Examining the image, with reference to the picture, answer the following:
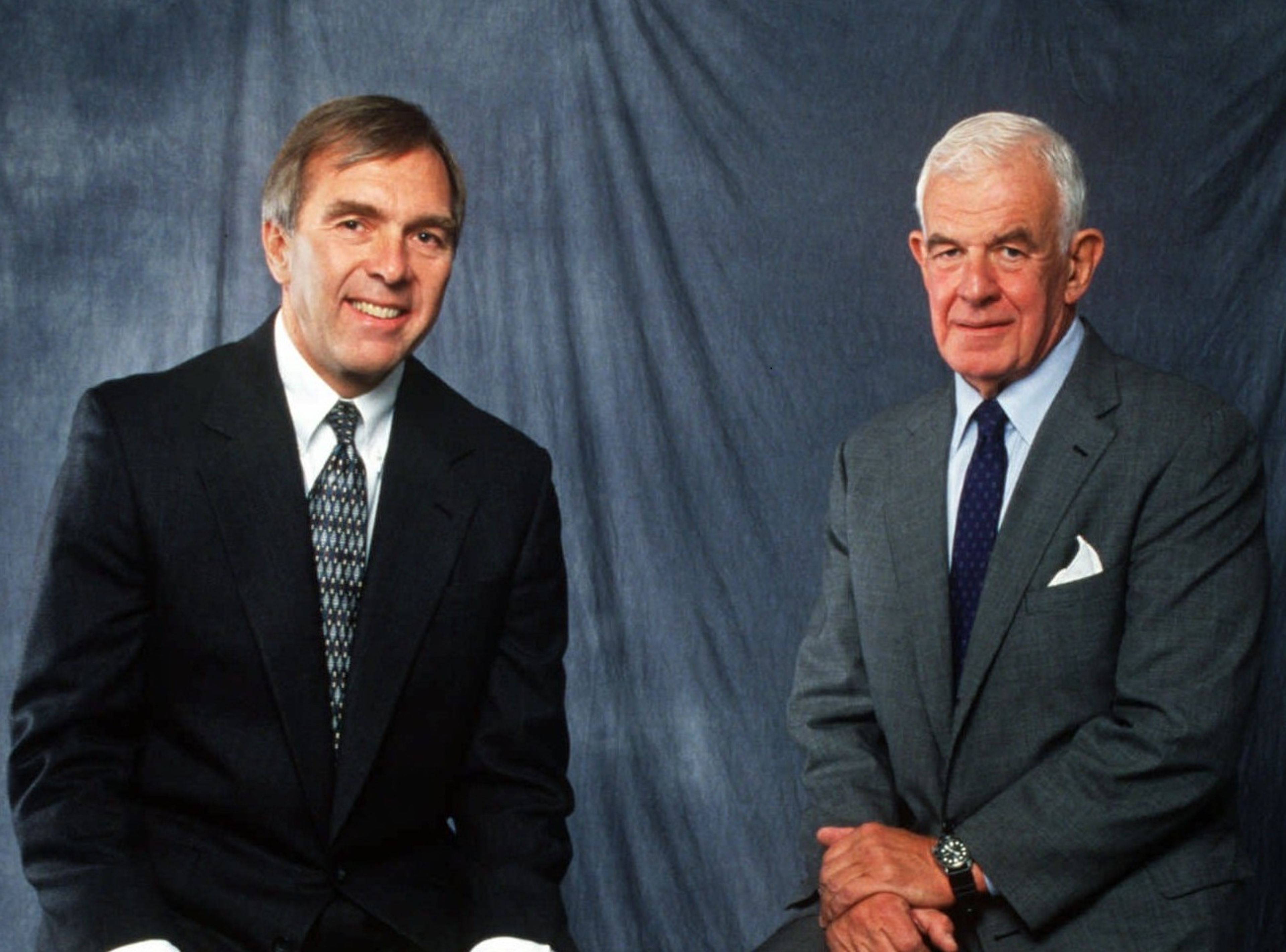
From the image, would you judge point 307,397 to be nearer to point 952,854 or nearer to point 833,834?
point 833,834

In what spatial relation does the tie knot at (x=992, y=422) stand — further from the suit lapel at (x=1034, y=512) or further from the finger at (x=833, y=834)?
the finger at (x=833, y=834)

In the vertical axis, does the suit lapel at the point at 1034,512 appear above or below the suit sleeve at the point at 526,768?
above

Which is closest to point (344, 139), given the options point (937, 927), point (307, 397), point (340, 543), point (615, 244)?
point (307, 397)

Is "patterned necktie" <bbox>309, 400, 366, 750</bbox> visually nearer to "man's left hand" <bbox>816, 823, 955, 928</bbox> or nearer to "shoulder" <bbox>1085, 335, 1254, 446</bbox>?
"man's left hand" <bbox>816, 823, 955, 928</bbox>

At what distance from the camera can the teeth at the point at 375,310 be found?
250cm

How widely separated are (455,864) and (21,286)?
169cm

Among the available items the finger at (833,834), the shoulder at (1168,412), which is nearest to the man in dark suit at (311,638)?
the finger at (833,834)

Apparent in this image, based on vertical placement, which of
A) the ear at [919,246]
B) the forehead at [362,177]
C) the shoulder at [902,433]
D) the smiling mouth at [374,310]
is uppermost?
the forehead at [362,177]

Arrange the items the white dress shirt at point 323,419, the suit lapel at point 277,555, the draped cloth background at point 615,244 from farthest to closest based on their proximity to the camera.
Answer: the draped cloth background at point 615,244, the white dress shirt at point 323,419, the suit lapel at point 277,555

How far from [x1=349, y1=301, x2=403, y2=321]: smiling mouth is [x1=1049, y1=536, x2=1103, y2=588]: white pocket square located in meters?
1.03

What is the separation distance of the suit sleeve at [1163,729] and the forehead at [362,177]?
3.80ft

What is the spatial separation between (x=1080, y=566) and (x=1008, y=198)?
0.56 meters

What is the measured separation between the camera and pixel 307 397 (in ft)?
8.30

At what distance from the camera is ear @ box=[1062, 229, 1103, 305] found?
107 inches
